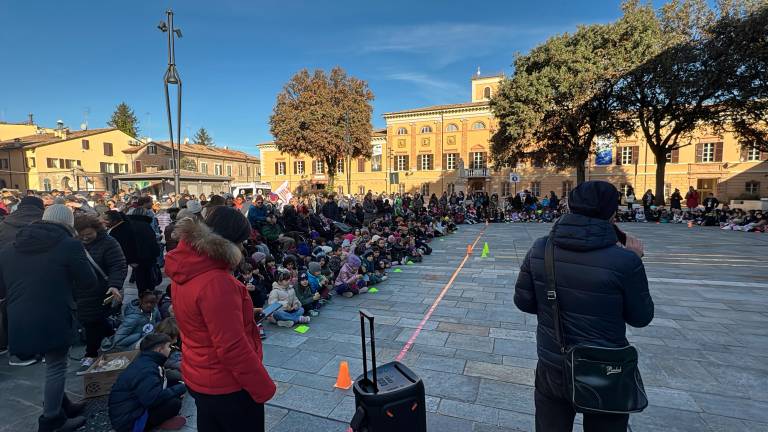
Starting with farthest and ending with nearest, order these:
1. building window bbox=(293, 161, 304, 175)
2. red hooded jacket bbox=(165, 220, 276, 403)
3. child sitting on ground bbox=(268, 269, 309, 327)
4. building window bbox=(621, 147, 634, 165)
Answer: building window bbox=(293, 161, 304, 175), building window bbox=(621, 147, 634, 165), child sitting on ground bbox=(268, 269, 309, 327), red hooded jacket bbox=(165, 220, 276, 403)

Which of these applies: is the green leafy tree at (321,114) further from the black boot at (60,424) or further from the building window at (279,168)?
the black boot at (60,424)

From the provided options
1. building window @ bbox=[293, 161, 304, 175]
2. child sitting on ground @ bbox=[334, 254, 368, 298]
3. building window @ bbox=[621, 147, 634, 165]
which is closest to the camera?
child sitting on ground @ bbox=[334, 254, 368, 298]

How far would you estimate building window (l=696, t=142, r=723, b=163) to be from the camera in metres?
35.0

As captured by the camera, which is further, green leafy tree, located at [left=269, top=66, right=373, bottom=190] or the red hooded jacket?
green leafy tree, located at [left=269, top=66, right=373, bottom=190]

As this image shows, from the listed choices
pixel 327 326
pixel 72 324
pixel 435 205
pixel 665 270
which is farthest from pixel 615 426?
pixel 435 205

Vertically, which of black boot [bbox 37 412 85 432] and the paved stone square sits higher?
black boot [bbox 37 412 85 432]

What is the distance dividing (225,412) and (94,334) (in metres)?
3.50

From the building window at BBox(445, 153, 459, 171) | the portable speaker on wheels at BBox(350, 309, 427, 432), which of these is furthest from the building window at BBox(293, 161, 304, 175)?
the portable speaker on wheels at BBox(350, 309, 427, 432)

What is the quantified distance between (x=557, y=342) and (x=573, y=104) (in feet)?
81.9

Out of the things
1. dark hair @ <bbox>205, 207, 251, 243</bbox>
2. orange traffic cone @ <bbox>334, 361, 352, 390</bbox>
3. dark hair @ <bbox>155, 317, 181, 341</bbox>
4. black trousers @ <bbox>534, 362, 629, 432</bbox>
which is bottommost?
orange traffic cone @ <bbox>334, 361, 352, 390</bbox>

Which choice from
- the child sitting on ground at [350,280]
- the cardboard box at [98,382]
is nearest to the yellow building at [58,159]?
the child sitting on ground at [350,280]

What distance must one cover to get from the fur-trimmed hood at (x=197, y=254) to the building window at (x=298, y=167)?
53.2 m

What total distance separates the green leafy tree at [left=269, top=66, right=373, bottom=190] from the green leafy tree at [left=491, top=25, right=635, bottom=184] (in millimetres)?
13914

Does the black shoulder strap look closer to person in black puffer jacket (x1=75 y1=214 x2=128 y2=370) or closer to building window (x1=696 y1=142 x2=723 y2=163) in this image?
person in black puffer jacket (x1=75 y1=214 x2=128 y2=370)
